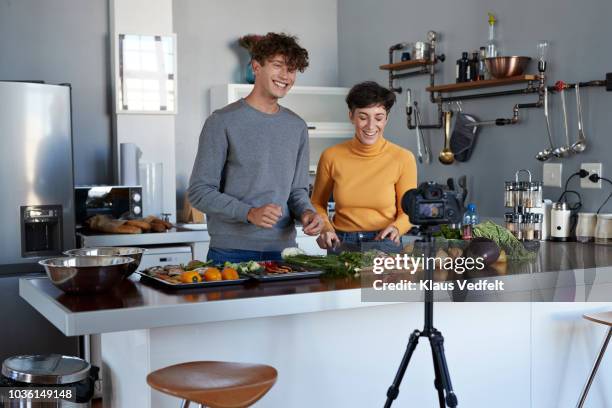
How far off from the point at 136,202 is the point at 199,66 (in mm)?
1158

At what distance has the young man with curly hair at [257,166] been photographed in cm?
272

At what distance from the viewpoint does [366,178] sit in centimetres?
307

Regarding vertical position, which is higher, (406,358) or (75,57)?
(75,57)

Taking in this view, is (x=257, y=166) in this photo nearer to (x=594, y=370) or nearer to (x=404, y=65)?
(x=594, y=370)

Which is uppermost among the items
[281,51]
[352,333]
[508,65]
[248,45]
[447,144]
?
[248,45]

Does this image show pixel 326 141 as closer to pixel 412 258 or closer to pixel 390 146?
pixel 390 146

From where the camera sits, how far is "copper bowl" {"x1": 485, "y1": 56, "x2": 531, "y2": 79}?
13.2 feet

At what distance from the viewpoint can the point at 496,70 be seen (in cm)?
411

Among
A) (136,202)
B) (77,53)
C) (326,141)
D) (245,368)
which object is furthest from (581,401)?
(77,53)

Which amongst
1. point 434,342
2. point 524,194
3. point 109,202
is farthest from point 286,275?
point 109,202

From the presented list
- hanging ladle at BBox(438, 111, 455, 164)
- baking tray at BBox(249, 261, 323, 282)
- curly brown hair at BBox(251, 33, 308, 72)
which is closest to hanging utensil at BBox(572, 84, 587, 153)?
hanging ladle at BBox(438, 111, 455, 164)

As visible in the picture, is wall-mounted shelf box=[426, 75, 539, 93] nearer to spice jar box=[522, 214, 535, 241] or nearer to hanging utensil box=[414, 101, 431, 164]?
hanging utensil box=[414, 101, 431, 164]

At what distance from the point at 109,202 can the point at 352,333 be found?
240 cm

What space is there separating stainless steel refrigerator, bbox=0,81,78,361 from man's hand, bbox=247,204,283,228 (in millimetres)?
1963
